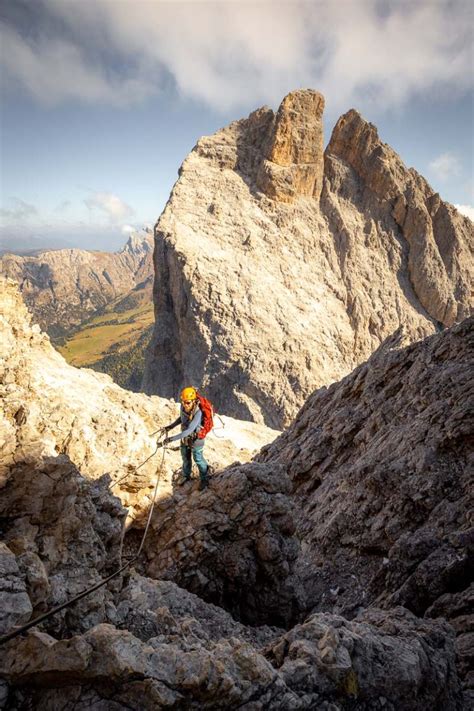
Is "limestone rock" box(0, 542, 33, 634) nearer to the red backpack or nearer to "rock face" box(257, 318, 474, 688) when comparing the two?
the red backpack

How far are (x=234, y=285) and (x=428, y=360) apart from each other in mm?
33575

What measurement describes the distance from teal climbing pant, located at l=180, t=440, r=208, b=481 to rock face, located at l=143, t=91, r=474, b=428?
31.9m

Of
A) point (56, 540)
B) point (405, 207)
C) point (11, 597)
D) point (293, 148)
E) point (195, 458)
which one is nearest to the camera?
point (11, 597)

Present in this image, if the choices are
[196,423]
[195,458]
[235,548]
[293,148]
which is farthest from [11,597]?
[293,148]

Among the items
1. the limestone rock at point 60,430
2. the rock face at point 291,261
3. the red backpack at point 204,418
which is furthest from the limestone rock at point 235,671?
the rock face at point 291,261

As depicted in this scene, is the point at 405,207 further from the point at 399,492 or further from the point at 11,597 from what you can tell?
the point at 11,597

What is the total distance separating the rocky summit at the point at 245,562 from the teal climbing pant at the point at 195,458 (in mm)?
488

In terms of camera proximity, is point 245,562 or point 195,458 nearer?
point 245,562

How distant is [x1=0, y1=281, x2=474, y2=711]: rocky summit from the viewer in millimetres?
4625

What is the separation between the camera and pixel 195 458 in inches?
414

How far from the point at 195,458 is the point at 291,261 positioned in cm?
4724

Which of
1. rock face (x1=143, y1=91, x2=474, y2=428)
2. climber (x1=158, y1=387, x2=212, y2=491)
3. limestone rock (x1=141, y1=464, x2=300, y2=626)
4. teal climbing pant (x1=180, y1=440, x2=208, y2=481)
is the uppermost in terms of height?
rock face (x1=143, y1=91, x2=474, y2=428)

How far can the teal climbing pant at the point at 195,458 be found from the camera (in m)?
10.4

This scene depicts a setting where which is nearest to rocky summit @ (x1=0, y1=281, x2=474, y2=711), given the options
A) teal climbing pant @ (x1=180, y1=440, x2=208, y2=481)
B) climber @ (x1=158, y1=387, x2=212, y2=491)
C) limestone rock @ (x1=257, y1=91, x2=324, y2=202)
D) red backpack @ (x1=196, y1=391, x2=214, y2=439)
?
teal climbing pant @ (x1=180, y1=440, x2=208, y2=481)
